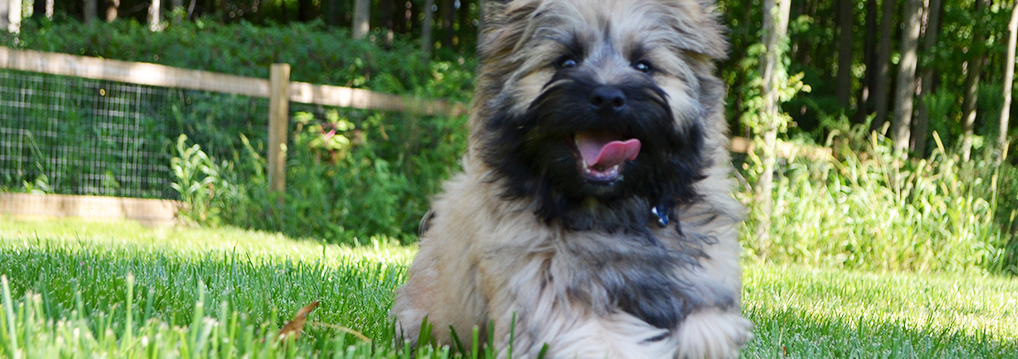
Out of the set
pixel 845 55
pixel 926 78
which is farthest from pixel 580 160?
pixel 845 55

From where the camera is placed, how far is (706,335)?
228 cm

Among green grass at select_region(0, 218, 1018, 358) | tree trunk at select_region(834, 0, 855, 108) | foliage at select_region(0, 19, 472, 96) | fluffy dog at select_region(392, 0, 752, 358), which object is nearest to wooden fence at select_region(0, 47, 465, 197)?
foliage at select_region(0, 19, 472, 96)

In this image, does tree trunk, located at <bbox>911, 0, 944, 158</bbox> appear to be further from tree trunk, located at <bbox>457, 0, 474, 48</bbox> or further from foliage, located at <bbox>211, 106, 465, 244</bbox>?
tree trunk, located at <bbox>457, 0, 474, 48</bbox>

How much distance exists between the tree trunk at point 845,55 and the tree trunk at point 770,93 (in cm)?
1144

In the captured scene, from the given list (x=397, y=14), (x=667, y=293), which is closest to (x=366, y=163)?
(x=667, y=293)

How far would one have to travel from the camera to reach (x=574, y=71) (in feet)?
7.35

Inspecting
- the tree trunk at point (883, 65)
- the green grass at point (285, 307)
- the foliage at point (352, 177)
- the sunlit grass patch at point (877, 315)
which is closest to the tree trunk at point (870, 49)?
the tree trunk at point (883, 65)

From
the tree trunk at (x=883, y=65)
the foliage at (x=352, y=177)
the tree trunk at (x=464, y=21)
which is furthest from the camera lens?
the tree trunk at (x=464, y=21)

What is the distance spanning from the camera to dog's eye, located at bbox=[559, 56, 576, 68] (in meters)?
2.33

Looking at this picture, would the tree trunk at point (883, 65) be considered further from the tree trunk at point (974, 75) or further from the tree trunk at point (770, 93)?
the tree trunk at point (770, 93)

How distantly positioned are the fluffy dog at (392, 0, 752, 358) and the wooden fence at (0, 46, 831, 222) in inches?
230

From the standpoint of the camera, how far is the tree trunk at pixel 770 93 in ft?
24.1

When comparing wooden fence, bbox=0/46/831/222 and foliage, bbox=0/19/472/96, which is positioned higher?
foliage, bbox=0/19/472/96

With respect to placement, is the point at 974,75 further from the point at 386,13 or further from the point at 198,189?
the point at 386,13
